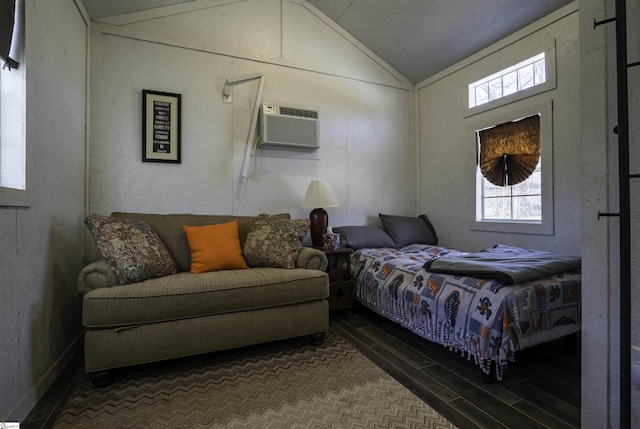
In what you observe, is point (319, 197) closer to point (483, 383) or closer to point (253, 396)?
point (253, 396)

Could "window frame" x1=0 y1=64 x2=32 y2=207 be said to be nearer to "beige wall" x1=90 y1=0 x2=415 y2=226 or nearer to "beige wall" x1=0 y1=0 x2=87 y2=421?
"beige wall" x1=0 y1=0 x2=87 y2=421

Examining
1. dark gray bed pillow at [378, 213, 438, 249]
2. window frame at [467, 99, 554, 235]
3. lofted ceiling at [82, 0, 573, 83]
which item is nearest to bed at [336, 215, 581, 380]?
window frame at [467, 99, 554, 235]

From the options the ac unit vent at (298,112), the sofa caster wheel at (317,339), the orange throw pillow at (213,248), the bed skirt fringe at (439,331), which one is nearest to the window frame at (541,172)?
the bed skirt fringe at (439,331)

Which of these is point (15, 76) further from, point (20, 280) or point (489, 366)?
point (489, 366)

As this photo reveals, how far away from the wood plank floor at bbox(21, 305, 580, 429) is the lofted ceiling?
8.96 feet

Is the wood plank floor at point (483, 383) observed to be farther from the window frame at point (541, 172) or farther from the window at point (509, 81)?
the window at point (509, 81)

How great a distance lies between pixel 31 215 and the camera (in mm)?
1597

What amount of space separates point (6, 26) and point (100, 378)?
69.8 inches

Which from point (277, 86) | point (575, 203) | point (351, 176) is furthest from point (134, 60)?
point (575, 203)

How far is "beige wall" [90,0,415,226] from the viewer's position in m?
2.72

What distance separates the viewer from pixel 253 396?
5.25ft

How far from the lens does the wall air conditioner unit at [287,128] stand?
10.1ft

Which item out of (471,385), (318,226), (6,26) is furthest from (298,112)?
(471,385)

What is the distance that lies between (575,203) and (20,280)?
365cm
